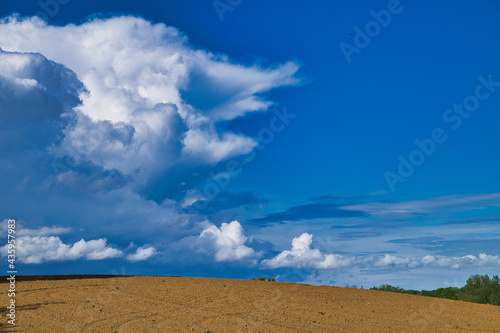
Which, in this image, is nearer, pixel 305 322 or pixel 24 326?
pixel 24 326

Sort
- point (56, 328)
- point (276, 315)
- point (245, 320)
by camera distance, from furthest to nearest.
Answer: point (276, 315), point (245, 320), point (56, 328)

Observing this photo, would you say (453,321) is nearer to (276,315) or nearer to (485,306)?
(485,306)

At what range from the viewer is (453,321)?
1059 inches

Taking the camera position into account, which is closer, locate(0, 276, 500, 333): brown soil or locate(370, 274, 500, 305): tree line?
locate(0, 276, 500, 333): brown soil

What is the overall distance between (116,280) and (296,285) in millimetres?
13676

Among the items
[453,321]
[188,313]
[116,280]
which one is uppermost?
[116,280]

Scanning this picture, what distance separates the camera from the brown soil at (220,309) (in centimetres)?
2027

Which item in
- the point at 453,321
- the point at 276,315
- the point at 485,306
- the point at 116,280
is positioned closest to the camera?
the point at 276,315

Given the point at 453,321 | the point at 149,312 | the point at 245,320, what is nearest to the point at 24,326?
the point at 149,312

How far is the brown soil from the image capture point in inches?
798

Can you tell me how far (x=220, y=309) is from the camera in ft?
76.7

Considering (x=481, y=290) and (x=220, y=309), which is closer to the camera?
(x=220, y=309)

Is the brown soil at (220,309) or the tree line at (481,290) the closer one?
the brown soil at (220,309)

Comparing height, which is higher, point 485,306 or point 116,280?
point 116,280
